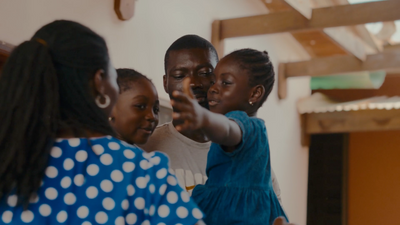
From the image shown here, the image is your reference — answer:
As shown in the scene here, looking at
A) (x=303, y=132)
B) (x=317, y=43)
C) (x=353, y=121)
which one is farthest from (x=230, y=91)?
(x=317, y=43)

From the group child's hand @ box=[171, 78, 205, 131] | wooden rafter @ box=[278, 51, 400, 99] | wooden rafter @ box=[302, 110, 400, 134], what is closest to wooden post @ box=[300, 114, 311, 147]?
wooden rafter @ box=[302, 110, 400, 134]

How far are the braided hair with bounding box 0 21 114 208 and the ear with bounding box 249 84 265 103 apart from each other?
563mm

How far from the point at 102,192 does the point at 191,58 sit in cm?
89

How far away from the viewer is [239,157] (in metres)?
1.28

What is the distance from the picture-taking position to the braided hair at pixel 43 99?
0.88 m

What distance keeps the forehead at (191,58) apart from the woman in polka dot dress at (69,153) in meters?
0.77

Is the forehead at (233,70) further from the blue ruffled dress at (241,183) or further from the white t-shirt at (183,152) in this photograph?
the white t-shirt at (183,152)

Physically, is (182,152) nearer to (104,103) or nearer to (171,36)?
(104,103)

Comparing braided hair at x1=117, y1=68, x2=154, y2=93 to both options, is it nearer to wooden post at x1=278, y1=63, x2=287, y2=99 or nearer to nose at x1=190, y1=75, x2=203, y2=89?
nose at x1=190, y1=75, x2=203, y2=89

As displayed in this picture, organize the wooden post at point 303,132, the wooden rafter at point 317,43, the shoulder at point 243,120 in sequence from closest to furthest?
the shoulder at point 243,120, the wooden rafter at point 317,43, the wooden post at point 303,132

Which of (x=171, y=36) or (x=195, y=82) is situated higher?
(x=171, y=36)

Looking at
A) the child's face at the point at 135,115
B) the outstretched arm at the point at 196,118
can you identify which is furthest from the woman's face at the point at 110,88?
the child's face at the point at 135,115

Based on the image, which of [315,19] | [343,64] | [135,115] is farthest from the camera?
[343,64]

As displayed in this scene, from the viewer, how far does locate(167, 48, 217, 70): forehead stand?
5.65 feet
